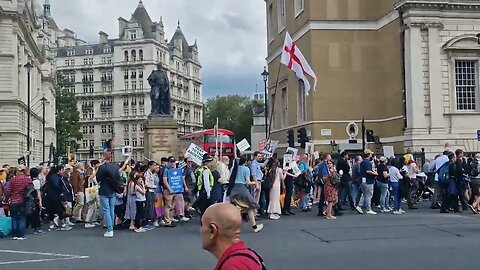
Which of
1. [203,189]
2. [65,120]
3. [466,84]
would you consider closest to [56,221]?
[203,189]

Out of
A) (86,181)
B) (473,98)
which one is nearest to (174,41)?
(473,98)

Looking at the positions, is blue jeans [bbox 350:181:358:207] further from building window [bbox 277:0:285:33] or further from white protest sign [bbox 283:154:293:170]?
building window [bbox 277:0:285:33]

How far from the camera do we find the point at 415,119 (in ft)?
110

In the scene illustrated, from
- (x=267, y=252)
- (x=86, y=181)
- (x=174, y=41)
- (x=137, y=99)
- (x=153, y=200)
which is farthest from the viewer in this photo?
(x=174, y=41)

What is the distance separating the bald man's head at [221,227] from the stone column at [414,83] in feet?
104

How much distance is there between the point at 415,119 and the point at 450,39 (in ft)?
16.4

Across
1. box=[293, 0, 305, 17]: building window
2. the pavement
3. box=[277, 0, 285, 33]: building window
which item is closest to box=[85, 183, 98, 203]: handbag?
the pavement

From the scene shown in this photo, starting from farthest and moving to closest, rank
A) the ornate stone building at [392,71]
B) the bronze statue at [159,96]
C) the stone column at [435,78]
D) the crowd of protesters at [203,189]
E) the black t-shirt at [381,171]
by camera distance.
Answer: the stone column at [435,78]
the ornate stone building at [392,71]
the bronze statue at [159,96]
the black t-shirt at [381,171]
the crowd of protesters at [203,189]

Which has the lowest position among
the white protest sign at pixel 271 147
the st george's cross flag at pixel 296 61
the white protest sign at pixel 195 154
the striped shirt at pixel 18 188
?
the striped shirt at pixel 18 188

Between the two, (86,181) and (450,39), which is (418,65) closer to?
(450,39)

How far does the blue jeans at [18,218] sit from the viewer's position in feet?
48.7

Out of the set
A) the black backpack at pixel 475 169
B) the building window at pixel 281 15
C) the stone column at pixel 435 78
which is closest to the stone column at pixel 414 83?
the stone column at pixel 435 78

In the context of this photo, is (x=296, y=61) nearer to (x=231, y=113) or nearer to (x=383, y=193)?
(x=383, y=193)

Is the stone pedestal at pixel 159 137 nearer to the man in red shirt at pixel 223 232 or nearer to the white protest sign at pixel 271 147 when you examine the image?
the white protest sign at pixel 271 147
